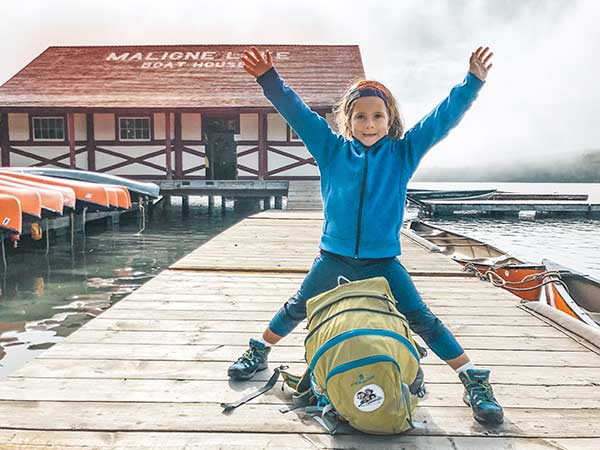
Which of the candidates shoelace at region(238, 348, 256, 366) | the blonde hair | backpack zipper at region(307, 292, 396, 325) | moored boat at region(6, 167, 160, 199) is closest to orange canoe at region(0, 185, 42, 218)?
moored boat at region(6, 167, 160, 199)

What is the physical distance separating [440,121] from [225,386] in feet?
4.96

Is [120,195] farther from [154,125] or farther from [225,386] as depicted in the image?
[225,386]

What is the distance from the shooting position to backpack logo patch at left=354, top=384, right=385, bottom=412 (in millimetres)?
1818

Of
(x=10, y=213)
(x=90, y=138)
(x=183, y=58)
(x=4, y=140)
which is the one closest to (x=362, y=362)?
(x=10, y=213)

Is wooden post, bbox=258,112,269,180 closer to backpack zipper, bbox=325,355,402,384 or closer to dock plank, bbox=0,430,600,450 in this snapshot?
dock plank, bbox=0,430,600,450

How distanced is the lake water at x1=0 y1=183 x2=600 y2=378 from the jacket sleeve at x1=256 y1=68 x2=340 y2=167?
322 centimetres

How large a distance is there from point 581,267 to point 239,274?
999cm

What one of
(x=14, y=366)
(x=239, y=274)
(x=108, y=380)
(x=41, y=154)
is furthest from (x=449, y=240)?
(x=41, y=154)

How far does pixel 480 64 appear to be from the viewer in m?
2.14

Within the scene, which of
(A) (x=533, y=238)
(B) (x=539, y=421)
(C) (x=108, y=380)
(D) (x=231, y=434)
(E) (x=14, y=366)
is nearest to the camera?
(D) (x=231, y=434)

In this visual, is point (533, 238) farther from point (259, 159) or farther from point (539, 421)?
point (539, 421)

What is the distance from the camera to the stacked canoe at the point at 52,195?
775cm

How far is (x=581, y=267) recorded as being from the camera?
12164 mm

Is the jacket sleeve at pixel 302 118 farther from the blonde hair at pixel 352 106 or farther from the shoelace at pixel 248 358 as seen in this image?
the shoelace at pixel 248 358
